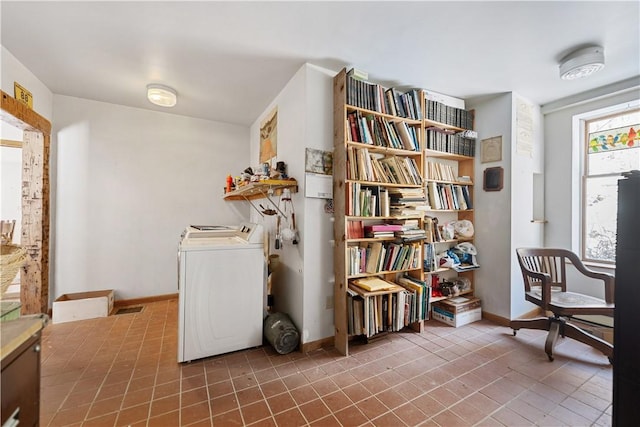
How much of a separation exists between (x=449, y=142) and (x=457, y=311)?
6.07ft

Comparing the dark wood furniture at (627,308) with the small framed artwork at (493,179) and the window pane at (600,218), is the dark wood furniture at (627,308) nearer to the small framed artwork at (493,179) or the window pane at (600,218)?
the small framed artwork at (493,179)

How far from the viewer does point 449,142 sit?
2.87 meters

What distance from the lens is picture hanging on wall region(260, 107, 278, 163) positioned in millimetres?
2889

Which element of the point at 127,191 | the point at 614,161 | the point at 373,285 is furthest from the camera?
the point at 127,191

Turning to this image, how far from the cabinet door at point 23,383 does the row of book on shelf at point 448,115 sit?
3147 mm

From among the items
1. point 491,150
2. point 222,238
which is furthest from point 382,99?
point 222,238

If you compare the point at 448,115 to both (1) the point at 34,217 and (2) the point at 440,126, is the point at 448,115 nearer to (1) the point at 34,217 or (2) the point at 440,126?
(2) the point at 440,126

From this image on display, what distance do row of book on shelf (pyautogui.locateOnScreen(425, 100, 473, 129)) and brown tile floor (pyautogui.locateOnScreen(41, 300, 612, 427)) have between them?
7.39 ft

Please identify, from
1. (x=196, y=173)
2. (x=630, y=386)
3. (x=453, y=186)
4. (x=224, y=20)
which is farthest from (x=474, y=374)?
(x=196, y=173)

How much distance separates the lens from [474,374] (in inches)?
74.4

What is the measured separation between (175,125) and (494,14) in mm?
3617

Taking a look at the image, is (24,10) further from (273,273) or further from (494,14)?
(494,14)

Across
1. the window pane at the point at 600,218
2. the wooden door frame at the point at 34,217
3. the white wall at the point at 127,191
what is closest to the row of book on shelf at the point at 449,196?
the window pane at the point at 600,218

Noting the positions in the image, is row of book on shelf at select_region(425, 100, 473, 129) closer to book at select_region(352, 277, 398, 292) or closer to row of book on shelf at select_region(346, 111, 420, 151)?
row of book on shelf at select_region(346, 111, 420, 151)
